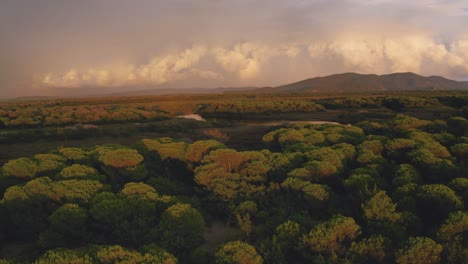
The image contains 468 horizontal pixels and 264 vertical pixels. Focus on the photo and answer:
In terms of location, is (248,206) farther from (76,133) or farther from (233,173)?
(76,133)

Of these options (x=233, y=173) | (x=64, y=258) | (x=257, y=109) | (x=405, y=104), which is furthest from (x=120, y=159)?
(x=405, y=104)

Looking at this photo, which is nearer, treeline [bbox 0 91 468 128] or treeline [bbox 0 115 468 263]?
treeline [bbox 0 115 468 263]

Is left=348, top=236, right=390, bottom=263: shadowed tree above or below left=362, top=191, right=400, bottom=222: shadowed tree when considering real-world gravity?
below

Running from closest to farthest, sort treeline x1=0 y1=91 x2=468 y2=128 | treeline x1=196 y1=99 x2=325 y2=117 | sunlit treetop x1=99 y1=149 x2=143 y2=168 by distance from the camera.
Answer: sunlit treetop x1=99 y1=149 x2=143 y2=168, treeline x1=0 y1=91 x2=468 y2=128, treeline x1=196 y1=99 x2=325 y2=117

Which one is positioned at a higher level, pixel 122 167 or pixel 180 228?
pixel 122 167

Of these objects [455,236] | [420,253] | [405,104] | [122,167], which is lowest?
[420,253]

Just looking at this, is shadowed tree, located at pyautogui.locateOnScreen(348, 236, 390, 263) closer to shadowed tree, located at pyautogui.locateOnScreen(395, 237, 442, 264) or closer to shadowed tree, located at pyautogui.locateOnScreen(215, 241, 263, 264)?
shadowed tree, located at pyautogui.locateOnScreen(395, 237, 442, 264)

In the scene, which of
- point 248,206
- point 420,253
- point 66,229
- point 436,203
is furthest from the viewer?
point 248,206

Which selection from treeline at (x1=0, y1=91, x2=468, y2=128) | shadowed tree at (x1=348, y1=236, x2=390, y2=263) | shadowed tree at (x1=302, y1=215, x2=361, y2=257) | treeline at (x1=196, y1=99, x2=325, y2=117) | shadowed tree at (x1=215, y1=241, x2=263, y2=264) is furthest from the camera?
treeline at (x1=196, y1=99, x2=325, y2=117)

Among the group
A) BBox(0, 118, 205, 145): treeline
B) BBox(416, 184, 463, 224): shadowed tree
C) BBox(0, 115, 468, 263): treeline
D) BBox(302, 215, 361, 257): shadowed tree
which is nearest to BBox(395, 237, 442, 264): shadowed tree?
BBox(0, 115, 468, 263): treeline

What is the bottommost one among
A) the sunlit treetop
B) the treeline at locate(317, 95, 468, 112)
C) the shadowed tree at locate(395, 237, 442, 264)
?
the shadowed tree at locate(395, 237, 442, 264)
